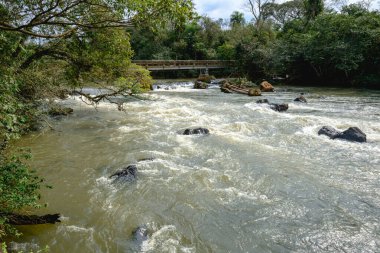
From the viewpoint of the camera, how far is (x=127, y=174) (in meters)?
6.98

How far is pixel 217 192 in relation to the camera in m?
6.26

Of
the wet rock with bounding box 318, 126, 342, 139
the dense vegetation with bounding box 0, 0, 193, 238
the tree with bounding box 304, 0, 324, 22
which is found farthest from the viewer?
the tree with bounding box 304, 0, 324, 22

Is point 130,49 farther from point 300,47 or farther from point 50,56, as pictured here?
point 300,47

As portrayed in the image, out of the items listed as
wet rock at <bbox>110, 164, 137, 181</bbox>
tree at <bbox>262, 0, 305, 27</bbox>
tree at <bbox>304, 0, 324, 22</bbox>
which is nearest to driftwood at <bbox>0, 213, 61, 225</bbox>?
wet rock at <bbox>110, 164, 137, 181</bbox>

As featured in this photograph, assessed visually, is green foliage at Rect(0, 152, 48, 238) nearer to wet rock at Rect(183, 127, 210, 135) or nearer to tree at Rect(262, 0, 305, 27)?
wet rock at Rect(183, 127, 210, 135)

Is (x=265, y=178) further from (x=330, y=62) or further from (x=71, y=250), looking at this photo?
(x=330, y=62)

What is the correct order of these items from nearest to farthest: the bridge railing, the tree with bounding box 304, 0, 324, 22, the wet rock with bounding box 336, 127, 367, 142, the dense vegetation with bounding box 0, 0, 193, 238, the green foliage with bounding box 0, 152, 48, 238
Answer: the green foliage with bounding box 0, 152, 48, 238, the dense vegetation with bounding box 0, 0, 193, 238, the wet rock with bounding box 336, 127, 367, 142, the bridge railing, the tree with bounding box 304, 0, 324, 22

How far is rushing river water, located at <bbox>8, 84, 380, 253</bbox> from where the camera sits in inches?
188

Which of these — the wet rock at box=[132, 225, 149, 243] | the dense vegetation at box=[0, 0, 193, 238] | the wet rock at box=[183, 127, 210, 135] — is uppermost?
the dense vegetation at box=[0, 0, 193, 238]

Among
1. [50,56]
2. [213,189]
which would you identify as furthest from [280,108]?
[50,56]

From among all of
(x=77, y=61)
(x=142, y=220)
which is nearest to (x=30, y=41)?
(x=77, y=61)

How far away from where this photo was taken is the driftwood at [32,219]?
4792 millimetres

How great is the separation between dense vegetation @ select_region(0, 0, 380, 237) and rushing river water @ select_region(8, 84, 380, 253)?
1012mm

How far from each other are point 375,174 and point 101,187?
20.2 ft
